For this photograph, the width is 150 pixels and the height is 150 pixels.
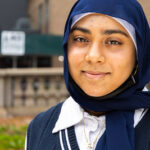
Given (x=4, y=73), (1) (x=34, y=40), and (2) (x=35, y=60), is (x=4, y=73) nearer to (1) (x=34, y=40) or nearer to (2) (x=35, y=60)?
(1) (x=34, y=40)

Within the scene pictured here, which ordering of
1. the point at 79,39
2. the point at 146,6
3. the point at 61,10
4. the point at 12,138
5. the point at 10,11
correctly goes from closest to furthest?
the point at 79,39 → the point at 146,6 → the point at 61,10 → the point at 12,138 → the point at 10,11

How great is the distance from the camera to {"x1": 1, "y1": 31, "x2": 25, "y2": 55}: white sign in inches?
350

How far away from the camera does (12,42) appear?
9.32 m

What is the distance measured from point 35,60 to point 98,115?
11.9 meters

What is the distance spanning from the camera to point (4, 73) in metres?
5.99

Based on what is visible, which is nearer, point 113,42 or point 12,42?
Answer: point 113,42

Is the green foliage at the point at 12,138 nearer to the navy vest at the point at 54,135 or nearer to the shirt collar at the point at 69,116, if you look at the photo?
the navy vest at the point at 54,135

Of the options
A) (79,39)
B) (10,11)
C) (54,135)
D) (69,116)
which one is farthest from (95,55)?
(10,11)

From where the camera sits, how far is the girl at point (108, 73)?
4.23 ft

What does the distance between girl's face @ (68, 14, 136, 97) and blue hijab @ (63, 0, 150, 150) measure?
4 centimetres

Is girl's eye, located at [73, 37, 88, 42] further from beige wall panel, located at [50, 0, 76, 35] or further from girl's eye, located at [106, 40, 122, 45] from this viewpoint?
beige wall panel, located at [50, 0, 76, 35]

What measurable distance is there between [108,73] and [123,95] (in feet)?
0.42

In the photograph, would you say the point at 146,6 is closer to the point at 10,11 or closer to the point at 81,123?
the point at 81,123

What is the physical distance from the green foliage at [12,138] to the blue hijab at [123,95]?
9.63 feet
